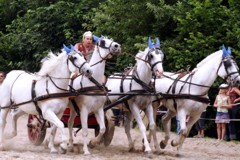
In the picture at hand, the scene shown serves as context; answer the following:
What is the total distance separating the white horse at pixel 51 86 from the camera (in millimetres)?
9250

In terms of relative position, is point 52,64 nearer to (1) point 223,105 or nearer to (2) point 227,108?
→ (1) point 223,105

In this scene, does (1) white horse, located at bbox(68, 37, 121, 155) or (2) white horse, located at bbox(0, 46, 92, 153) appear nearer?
(2) white horse, located at bbox(0, 46, 92, 153)

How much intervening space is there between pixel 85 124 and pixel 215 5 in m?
6.97

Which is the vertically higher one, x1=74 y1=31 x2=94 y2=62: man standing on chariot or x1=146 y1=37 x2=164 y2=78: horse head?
x1=74 y1=31 x2=94 y2=62: man standing on chariot

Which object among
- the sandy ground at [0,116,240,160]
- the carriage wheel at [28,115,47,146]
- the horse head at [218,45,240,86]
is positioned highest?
the horse head at [218,45,240,86]

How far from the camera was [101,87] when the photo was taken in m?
9.73

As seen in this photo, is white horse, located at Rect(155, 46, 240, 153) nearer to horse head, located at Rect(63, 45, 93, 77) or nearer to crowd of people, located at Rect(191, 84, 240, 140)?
horse head, located at Rect(63, 45, 93, 77)

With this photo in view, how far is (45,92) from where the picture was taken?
948 cm

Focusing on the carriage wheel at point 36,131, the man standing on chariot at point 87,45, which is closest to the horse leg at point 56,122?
the carriage wheel at point 36,131

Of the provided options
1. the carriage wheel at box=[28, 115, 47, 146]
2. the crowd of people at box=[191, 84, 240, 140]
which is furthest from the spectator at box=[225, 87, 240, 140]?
the carriage wheel at box=[28, 115, 47, 146]

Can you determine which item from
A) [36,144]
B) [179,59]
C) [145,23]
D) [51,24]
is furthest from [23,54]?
[36,144]

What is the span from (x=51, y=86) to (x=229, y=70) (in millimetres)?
3134

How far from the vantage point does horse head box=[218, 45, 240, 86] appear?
9.59m

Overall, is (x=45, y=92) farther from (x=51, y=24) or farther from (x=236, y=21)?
(x=51, y=24)
